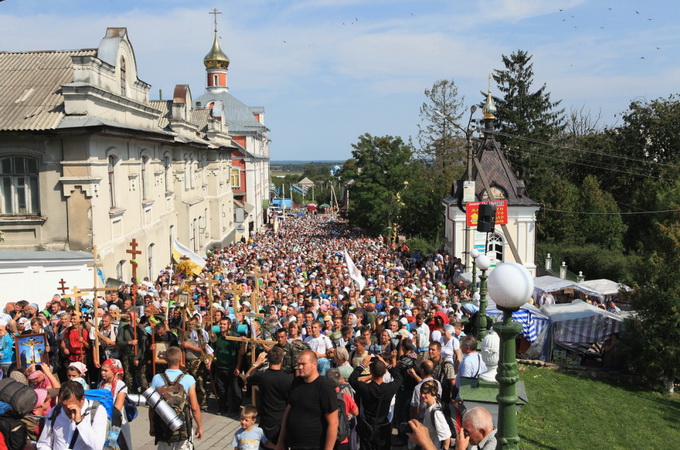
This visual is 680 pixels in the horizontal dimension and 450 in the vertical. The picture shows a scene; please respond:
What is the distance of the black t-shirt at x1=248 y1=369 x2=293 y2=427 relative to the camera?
21.7ft

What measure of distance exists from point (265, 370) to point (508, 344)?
9.37 feet

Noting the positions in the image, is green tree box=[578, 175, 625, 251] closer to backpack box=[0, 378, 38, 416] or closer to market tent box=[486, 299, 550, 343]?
market tent box=[486, 299, 550, 343]

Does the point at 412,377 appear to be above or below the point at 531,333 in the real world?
above

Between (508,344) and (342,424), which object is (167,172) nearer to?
(342,424)

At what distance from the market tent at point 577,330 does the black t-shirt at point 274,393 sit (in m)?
11.0

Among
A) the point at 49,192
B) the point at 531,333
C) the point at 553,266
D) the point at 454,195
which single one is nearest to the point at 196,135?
the point at 454,195

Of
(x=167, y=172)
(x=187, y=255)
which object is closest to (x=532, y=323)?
(x=187, y=255)

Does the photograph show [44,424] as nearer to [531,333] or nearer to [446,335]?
[446,335]

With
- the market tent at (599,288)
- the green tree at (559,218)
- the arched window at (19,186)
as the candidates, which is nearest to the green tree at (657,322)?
the market tent at (599,288)

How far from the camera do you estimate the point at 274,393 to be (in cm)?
661

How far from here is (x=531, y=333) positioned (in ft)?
52.4

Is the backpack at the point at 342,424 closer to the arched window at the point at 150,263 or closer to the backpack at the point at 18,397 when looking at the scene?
the backpack at the point at 18,397

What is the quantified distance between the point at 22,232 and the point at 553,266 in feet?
102

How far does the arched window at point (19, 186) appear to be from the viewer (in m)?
18.3
